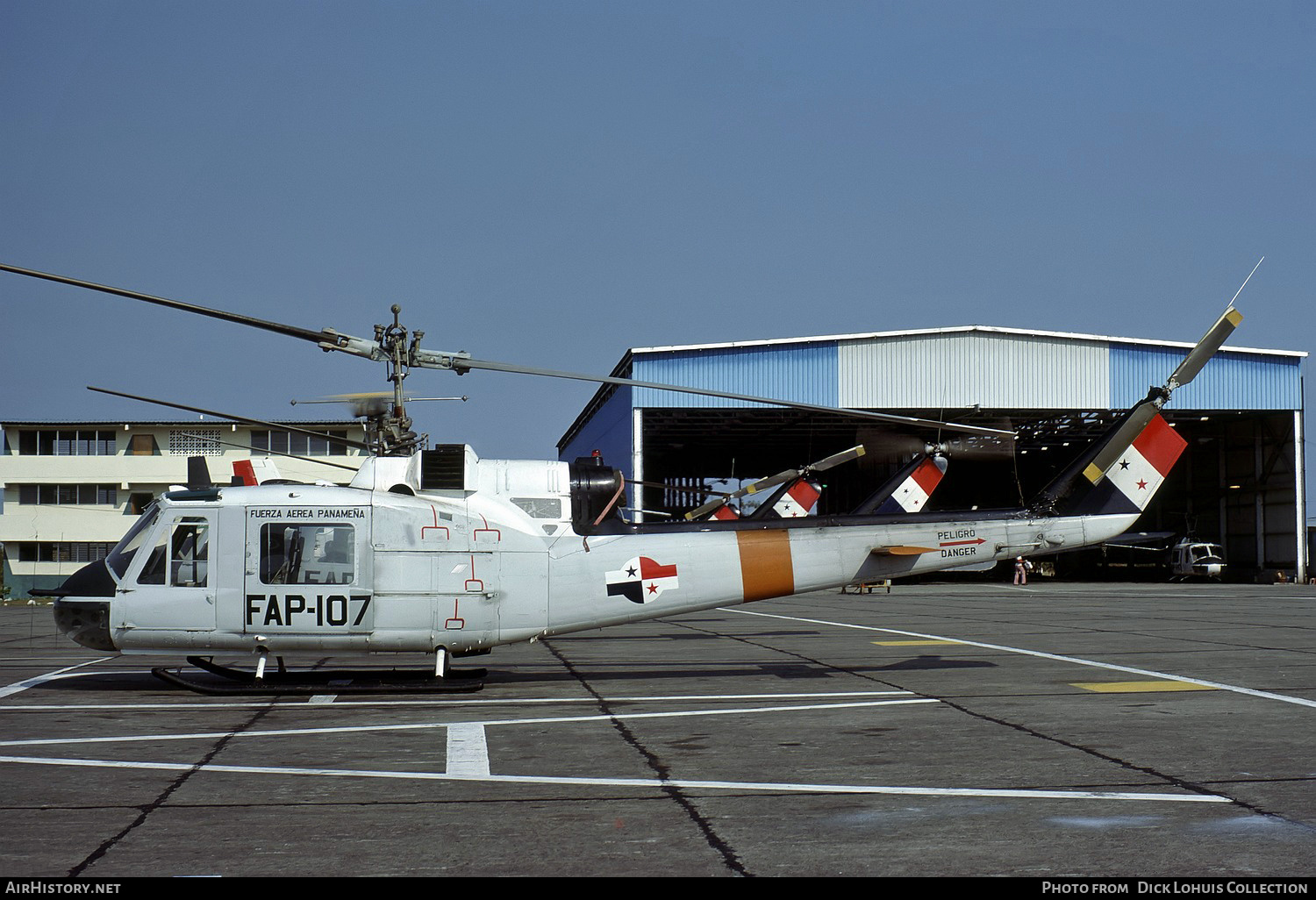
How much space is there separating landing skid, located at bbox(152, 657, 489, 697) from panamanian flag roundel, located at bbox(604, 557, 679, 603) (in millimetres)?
1960

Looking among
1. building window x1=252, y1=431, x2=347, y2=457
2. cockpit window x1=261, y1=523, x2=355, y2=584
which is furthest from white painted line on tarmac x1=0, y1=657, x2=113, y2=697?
building window x1=252, y1=431, x2=347, y2=457

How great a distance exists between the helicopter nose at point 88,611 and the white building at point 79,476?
49.8 meters

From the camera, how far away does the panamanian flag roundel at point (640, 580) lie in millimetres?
14141

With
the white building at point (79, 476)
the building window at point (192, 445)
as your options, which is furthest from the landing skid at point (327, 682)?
the building window at point (192, 445)

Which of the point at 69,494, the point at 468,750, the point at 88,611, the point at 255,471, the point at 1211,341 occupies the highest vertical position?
the point at 1211,341

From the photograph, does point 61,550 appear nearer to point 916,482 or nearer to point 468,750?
point 916,482

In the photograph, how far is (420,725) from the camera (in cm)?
1104

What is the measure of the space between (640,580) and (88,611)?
6435 mm

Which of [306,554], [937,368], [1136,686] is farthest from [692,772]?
[937,368]

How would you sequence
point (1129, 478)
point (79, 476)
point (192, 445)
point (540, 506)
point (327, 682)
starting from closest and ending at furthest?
point (327, 682) < point (540, 506) < point (1129, 478) < point (79, 476) < point (192, 445)

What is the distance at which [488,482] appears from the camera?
46.3 feet
